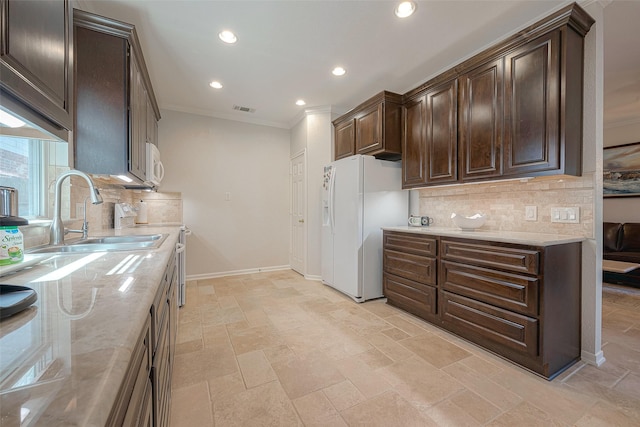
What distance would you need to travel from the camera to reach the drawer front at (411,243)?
8.23 ft

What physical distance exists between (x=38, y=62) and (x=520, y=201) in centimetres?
307

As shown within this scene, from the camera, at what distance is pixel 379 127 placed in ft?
10.4

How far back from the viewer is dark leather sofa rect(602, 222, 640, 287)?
3751 millimetres

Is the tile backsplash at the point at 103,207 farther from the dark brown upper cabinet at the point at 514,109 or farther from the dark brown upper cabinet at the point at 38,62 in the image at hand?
the dark brown upper cabinet at the point at 514,109

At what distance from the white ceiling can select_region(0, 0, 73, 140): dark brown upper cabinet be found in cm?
139

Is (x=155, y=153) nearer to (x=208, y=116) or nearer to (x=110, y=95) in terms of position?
(x=110, y=95)

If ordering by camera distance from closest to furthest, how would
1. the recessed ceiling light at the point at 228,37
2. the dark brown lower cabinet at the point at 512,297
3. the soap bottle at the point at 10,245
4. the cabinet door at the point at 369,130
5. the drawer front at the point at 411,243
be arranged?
the soap bottle at the point at 10,245 < the dark brown lower cabinet at the point at 512,297 < the recessed ceiling light at the point at 228,37 < the drawer front at the point at 411,243 < the cabinet door at the point at 369,130

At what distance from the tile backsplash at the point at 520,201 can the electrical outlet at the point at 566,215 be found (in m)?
0.02

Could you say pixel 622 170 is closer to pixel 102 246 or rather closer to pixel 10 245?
pixel 102 246

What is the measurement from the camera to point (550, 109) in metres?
1.87

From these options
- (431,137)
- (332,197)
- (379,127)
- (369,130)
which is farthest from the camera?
(332,197)

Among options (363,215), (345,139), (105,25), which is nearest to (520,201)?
(363,215)

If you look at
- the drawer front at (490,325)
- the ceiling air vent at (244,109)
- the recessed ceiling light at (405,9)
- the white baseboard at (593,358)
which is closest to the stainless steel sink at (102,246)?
the drawer front at (490,325)

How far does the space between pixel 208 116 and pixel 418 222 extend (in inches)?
139
